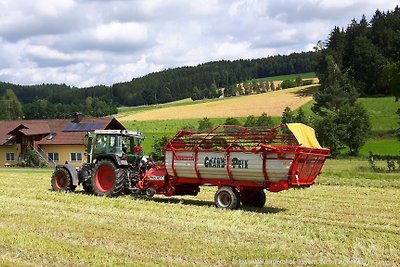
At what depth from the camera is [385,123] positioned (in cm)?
6619

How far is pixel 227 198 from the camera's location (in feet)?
46.0

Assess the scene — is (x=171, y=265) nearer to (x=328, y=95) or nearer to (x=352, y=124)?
(x=352, y=124)

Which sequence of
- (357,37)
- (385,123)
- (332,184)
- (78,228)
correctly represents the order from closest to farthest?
(78,228) → (332,184) → (385,123) → (357,37)

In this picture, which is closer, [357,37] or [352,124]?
[352,124]

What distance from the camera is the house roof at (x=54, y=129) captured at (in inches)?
2078

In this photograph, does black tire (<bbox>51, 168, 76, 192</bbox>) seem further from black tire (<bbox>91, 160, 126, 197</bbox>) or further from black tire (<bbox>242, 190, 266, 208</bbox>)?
black tire (<bbox>242, 190, 266, 208</bbox>)

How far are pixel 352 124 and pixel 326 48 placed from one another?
4428cm

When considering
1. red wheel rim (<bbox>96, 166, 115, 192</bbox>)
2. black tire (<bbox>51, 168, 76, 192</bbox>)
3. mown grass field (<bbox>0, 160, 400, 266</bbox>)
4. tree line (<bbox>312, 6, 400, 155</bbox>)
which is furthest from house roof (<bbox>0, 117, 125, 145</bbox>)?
mown grass field (<bbox>0, 160, 400, 266</bbox>)

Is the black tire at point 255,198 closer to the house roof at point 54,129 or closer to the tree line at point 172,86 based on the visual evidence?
the house roof at point 54,129

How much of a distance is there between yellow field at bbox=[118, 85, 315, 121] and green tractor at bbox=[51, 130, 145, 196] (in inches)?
2200

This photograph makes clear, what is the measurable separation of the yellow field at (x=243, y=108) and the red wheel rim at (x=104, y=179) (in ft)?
185

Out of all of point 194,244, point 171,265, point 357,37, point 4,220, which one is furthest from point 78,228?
point 357,37

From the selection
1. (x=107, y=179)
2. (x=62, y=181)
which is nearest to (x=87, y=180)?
(x=107, y=179)

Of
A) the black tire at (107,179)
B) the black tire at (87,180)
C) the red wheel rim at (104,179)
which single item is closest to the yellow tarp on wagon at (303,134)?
the black tire at (107,179)
